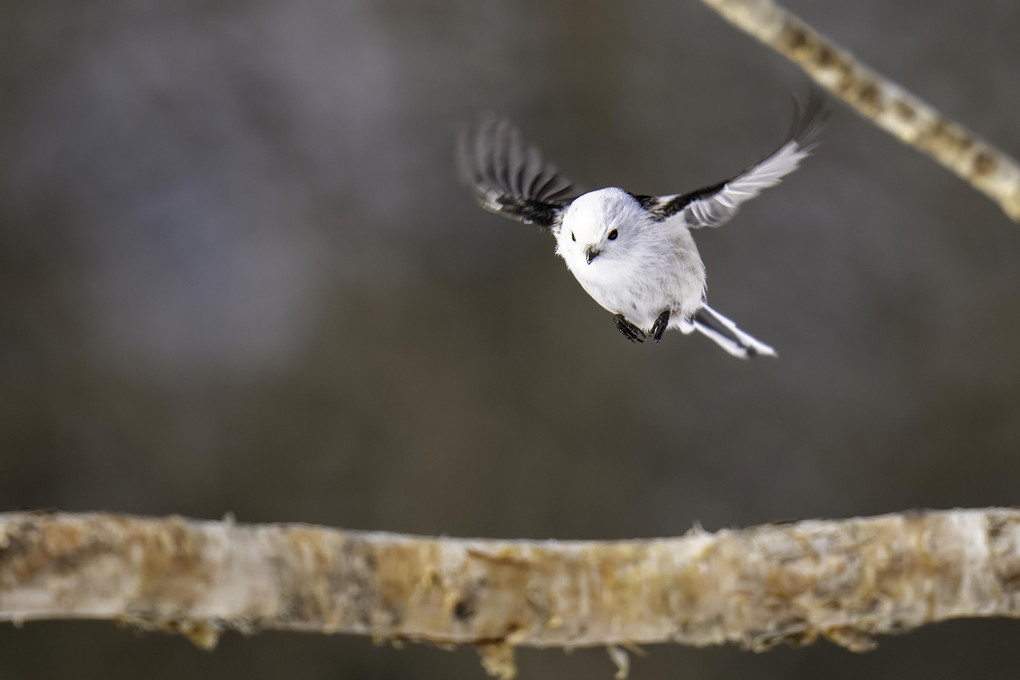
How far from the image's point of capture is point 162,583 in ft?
1.89

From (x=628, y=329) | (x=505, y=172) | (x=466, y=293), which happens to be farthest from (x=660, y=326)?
(x=466, y=293)

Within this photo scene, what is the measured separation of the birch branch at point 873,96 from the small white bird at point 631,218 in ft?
0.66

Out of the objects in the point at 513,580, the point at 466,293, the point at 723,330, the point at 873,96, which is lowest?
the point at 513,580

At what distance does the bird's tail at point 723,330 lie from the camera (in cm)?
52

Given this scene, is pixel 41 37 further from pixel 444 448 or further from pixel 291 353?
pixel 444 448

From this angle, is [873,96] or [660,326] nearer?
[660,326]

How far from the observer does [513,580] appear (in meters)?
0.68

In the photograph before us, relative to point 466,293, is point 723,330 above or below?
below

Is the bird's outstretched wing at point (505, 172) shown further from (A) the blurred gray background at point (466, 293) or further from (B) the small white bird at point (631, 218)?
(A) the blurred gray background at point (466, 293)

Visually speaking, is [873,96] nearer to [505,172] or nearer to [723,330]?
[723,330]

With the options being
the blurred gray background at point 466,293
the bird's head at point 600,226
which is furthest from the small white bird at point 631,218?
the blurred gray background at point 466,293

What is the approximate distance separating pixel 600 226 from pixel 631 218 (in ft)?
0.10

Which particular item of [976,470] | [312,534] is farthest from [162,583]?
[976,470]

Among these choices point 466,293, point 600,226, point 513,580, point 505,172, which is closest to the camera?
point 600,226
